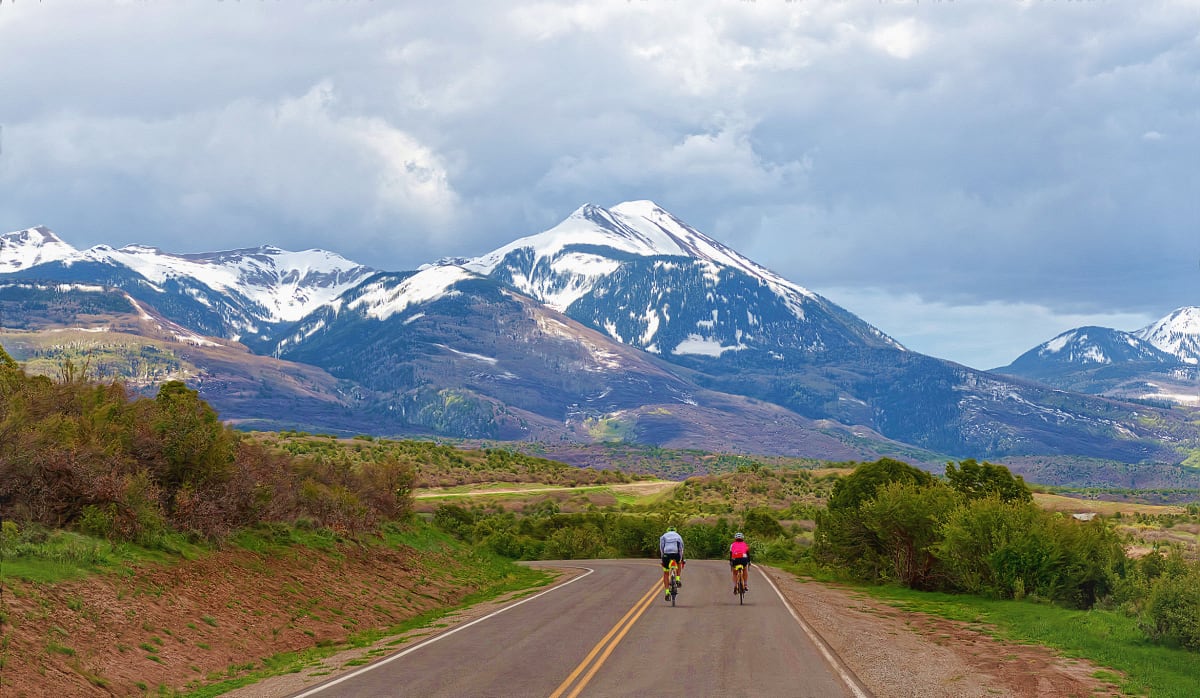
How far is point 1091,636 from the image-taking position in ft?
78.5

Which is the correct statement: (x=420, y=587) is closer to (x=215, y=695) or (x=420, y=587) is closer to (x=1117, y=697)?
(x=215, y=695)

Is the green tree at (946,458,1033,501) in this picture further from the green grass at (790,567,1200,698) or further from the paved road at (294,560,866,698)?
the paved road at (294,560,866,698)

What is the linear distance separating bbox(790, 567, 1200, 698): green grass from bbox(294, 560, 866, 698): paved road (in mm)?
5538

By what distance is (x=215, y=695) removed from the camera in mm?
17672

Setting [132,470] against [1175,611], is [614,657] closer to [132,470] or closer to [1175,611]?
[1175,611]

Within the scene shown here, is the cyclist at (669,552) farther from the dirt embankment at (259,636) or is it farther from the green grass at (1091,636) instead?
the green grass at (1091,636)

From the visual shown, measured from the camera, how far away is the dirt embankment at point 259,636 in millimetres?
17062

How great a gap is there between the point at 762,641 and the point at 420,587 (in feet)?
54.8

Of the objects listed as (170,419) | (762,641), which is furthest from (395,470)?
(762,641)

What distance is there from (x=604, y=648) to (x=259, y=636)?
8.34 meters

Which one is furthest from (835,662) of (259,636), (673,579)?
(259,636)

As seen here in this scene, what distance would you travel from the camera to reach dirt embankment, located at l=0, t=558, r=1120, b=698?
672 inches

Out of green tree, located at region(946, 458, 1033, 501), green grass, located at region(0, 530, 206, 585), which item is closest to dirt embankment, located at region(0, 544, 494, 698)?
green grass, located at region(0, 530, 206, 585)

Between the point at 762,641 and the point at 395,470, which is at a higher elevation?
the point at 395,470
